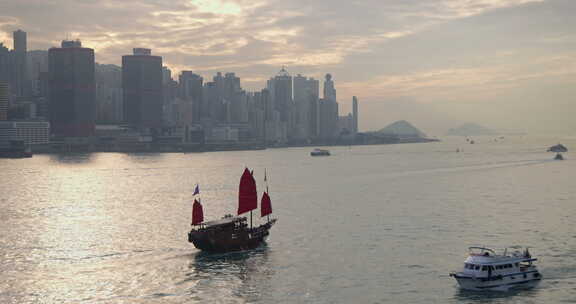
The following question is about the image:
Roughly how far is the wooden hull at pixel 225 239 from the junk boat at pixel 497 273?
74.0 ft

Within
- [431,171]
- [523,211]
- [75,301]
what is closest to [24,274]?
[75,301]

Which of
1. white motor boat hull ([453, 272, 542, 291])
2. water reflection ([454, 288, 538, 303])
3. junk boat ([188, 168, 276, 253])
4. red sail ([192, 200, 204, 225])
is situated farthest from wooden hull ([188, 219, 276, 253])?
water reflection ([454, 288, 538, 303])

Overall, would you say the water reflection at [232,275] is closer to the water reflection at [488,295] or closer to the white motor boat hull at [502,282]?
the water reflection at [488,295]

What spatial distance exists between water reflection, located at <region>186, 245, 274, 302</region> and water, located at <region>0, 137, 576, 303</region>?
11cm

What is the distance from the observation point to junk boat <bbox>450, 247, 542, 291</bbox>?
49.3 m

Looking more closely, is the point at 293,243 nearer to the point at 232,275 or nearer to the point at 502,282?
the point at 232,275

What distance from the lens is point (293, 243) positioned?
67562 mm

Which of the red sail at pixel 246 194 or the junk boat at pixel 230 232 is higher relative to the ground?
the red sail at pixel 246 194

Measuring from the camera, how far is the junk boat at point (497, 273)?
4931 centimetres

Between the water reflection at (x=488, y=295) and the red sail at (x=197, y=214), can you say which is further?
the red sail at (x=197, y=214)

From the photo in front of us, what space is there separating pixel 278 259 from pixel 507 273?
20976 mm

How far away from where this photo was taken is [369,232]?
242ft

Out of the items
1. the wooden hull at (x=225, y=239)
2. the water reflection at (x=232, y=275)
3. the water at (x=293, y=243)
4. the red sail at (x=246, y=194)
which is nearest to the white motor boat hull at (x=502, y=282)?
the water at (x=293, y=243)

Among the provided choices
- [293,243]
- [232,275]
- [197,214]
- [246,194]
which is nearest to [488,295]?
[232,275]
